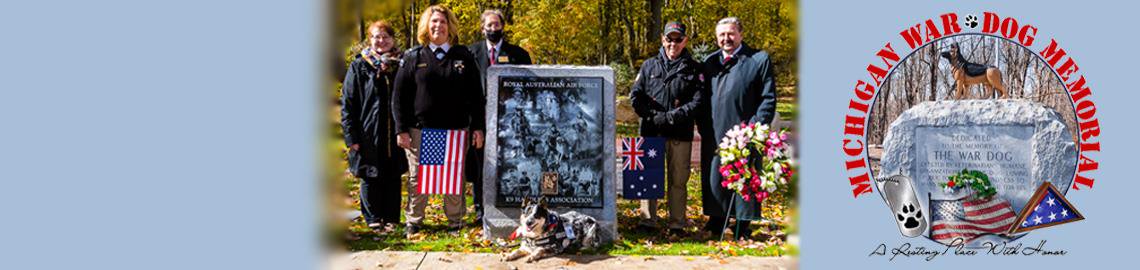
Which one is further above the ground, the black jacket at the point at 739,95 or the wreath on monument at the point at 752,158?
the black jacket at the point at 739,95

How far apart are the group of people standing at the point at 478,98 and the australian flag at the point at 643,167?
8cm

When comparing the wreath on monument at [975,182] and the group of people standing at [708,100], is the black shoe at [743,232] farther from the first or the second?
the wreath on monument at [975,182]

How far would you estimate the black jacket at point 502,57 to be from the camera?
569 centimetres

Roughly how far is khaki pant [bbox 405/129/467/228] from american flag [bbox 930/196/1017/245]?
3432 mm

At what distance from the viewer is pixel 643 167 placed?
564 cm

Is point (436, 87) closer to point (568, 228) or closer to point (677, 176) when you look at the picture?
point (568, 228)

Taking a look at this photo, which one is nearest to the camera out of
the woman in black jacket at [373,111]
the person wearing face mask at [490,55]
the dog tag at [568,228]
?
the dog tag at [568,228]

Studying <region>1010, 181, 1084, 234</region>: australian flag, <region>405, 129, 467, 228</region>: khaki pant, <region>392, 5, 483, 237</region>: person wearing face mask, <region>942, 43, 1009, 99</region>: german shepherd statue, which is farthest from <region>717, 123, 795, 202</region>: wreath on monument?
<region>405, 129, 467, 228</region>: khaki pant

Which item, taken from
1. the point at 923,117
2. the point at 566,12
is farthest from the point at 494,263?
the point at 566,12

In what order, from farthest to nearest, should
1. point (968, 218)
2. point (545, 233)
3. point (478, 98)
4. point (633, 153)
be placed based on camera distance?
point (633, 153), point (478, 98), point (968, 218), point (545, 233)

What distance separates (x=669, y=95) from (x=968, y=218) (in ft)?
7.31

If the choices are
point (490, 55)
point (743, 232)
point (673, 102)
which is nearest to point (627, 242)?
point (743, 232)

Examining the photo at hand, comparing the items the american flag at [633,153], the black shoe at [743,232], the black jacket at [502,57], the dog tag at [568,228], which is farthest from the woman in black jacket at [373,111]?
the black shoe at [743,232]

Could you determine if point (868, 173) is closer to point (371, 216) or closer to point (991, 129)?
point (991, 129)
